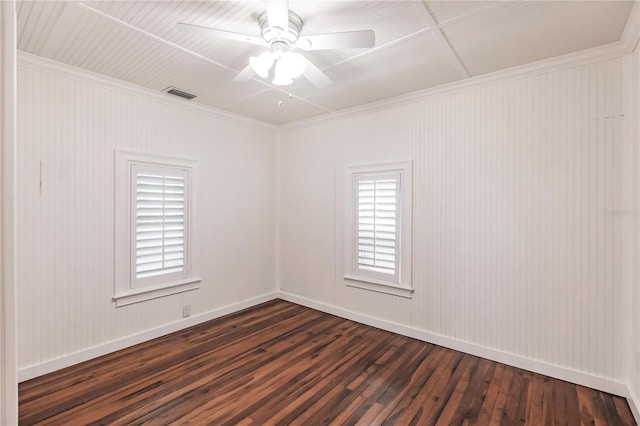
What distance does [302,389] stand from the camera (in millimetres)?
2441

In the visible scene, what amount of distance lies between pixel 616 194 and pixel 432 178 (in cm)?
142

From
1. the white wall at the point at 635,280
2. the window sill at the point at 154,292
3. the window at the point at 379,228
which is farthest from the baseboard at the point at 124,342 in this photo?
the white wall at the point at 635,280

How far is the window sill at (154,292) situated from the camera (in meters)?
3.08

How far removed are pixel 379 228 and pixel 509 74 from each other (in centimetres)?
194

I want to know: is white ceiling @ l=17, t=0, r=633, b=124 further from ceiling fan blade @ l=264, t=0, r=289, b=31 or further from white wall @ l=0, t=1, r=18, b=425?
white wall @ l=0, t=1, r=18, b=425

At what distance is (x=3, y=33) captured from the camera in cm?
95

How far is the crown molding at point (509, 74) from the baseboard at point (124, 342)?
9.51ft

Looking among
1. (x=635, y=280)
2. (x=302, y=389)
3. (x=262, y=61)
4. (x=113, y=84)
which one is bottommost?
(x=302, y=389)

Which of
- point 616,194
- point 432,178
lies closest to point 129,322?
point 432,178

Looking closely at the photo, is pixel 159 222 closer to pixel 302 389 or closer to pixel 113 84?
pixel 113 84

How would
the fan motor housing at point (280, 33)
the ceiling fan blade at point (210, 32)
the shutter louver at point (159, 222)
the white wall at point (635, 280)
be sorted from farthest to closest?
the shutter louver at point (159, 222)
the white wall at point (635, 280)
the fan motor housing at point (280, 33)
the ceiling fan blade at point (210, 32)

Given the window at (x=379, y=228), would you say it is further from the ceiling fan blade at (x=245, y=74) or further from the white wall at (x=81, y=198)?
A: the ceiling fan blade at (x=245, y=74)

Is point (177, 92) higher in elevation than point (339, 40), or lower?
higher

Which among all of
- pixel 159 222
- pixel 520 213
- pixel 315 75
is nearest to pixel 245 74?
pixel 315 75
